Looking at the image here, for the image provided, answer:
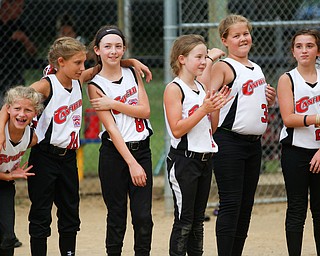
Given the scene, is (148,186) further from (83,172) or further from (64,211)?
(83,172)

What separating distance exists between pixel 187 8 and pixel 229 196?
147 inches

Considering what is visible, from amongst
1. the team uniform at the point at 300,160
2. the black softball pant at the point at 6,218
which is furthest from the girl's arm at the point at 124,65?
the team uniform at the point at 300,160

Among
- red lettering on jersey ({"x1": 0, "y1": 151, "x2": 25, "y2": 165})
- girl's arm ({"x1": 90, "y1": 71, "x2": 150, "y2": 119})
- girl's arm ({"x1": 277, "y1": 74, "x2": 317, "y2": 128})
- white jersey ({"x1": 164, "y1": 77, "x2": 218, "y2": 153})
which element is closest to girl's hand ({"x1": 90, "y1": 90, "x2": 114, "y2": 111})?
girl's arm ({"x1": 90, "y1": 71, "x2": 150, "y2": 119})

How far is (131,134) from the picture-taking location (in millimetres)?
4812

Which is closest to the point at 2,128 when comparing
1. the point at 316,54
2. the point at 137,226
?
the point at 137,226

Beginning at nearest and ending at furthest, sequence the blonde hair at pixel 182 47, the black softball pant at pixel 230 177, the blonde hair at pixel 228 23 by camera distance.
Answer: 1. the blonde hair at pixel 182 47
2. the black softball pant at pixel 230 177
3. the blonde hair at pixel 228 23

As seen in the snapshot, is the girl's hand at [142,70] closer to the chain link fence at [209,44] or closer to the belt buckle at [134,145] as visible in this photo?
the belt buckle at [134,145]

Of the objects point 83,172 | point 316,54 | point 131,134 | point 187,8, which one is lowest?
point 83,172

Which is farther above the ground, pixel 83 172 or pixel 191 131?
pixel 191 131

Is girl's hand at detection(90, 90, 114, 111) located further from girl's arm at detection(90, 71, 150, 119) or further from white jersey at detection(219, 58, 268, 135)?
white jersey at detection(219, 58, 268, 135)

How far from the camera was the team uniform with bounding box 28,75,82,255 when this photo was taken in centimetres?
482

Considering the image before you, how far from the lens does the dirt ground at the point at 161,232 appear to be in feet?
19.3

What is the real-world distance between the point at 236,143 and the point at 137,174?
69 centimetres

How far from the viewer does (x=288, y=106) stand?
5.04 metres
